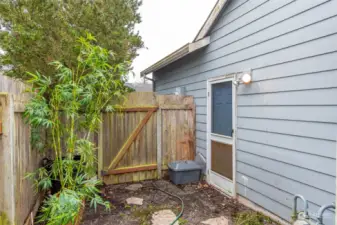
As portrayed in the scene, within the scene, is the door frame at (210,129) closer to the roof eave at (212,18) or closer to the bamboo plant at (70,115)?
the roof eave at (212,18)

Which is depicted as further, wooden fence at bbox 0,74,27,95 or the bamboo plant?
the bamboo plant

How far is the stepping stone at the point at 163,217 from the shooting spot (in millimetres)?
3043

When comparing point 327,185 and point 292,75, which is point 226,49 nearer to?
point 292,75

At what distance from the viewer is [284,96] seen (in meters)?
2.81

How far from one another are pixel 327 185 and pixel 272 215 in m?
1.00

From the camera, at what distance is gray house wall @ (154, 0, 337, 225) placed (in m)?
2.31

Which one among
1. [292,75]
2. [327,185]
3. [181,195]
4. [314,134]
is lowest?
[181,195]

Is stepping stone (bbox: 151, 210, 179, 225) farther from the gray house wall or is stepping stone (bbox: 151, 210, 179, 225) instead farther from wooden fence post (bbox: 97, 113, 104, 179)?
wooden fence post (bbox: 97, 113, 104, 179)

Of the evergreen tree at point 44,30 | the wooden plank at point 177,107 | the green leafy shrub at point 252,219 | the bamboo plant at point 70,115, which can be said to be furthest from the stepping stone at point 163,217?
the evergreen tree at point 44,30

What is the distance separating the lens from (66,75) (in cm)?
274

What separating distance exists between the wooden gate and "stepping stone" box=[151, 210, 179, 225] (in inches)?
58.9

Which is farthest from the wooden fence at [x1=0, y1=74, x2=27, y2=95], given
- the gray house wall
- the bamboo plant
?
the gray house wall

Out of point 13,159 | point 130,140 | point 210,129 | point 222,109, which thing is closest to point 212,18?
point 222,109

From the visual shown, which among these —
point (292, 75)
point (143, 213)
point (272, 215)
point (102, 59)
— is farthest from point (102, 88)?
point (272, 215)
